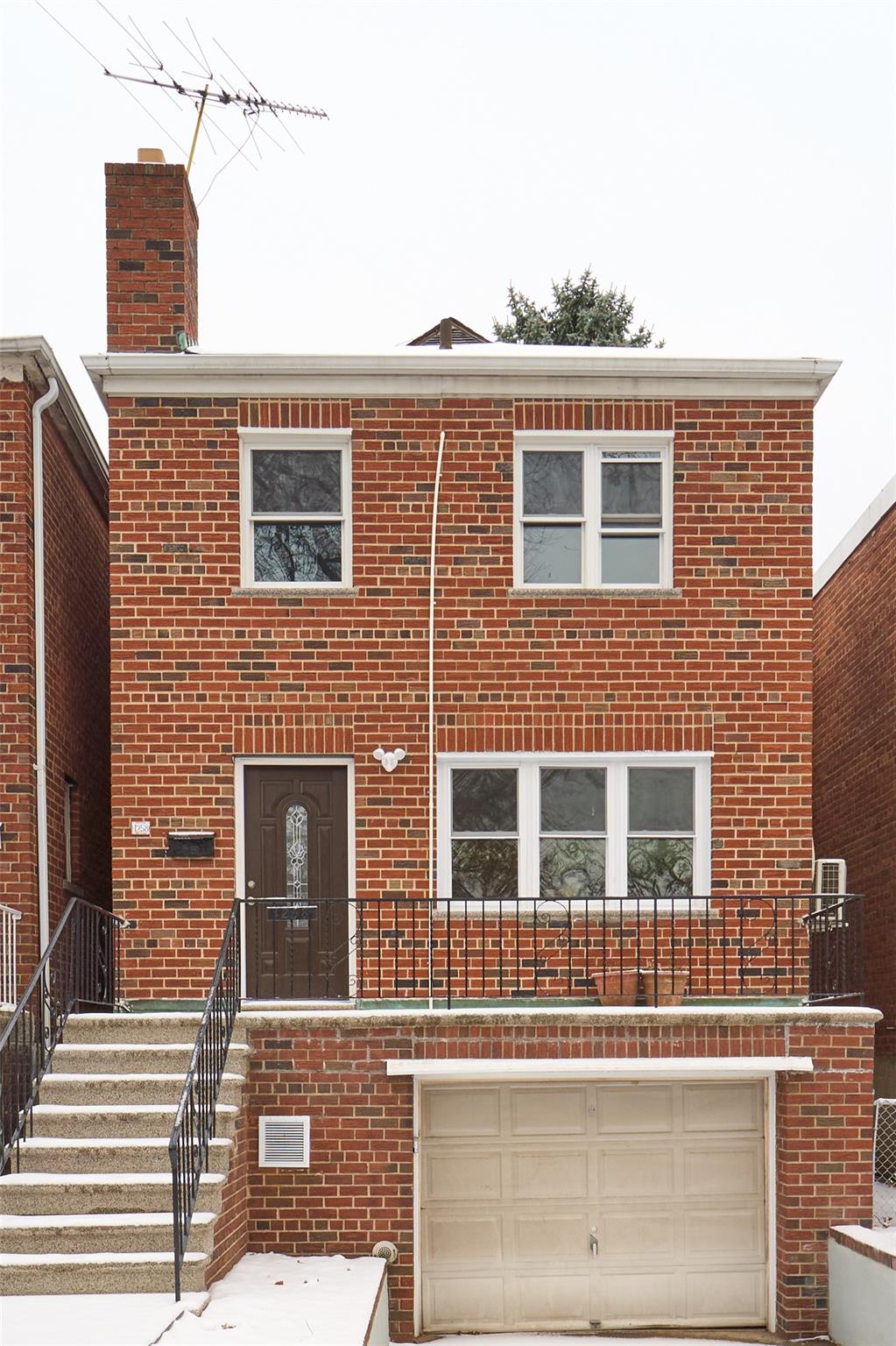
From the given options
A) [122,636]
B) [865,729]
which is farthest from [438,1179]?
[865,729]

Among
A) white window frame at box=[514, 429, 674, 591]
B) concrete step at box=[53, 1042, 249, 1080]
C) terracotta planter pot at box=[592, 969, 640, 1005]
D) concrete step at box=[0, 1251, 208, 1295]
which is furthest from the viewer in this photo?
white window frame at box=[514, 429, 674, 591]

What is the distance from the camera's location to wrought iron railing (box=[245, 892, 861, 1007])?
457 inches

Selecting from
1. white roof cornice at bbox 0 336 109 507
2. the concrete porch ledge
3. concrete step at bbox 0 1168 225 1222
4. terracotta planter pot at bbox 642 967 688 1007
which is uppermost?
white roof cornice at bbox 0 336 109 507

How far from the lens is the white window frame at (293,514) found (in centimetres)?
1198

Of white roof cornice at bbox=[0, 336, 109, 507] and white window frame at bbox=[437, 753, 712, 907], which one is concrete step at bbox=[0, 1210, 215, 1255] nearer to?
white window frame at bbox=[437, 753, 712, 907]

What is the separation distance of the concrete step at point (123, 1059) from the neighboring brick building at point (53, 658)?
119 cm

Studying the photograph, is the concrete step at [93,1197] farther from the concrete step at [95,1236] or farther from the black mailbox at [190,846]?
the black mailbox at [190,846]

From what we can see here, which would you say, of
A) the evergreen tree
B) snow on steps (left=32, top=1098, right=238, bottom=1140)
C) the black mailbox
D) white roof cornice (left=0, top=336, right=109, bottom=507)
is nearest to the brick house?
the black mailbox

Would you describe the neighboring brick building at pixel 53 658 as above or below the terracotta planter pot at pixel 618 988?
above

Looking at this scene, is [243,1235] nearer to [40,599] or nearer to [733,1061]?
[733,1061]

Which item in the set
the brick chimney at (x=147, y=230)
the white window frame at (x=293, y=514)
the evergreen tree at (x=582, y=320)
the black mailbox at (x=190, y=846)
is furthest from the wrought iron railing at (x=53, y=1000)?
the evergreen tree at (x=582, y=320)

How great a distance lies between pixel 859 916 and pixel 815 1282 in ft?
9.19

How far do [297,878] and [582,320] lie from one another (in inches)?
703

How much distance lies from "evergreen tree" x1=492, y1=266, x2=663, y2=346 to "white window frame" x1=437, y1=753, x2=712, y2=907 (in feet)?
54.2
